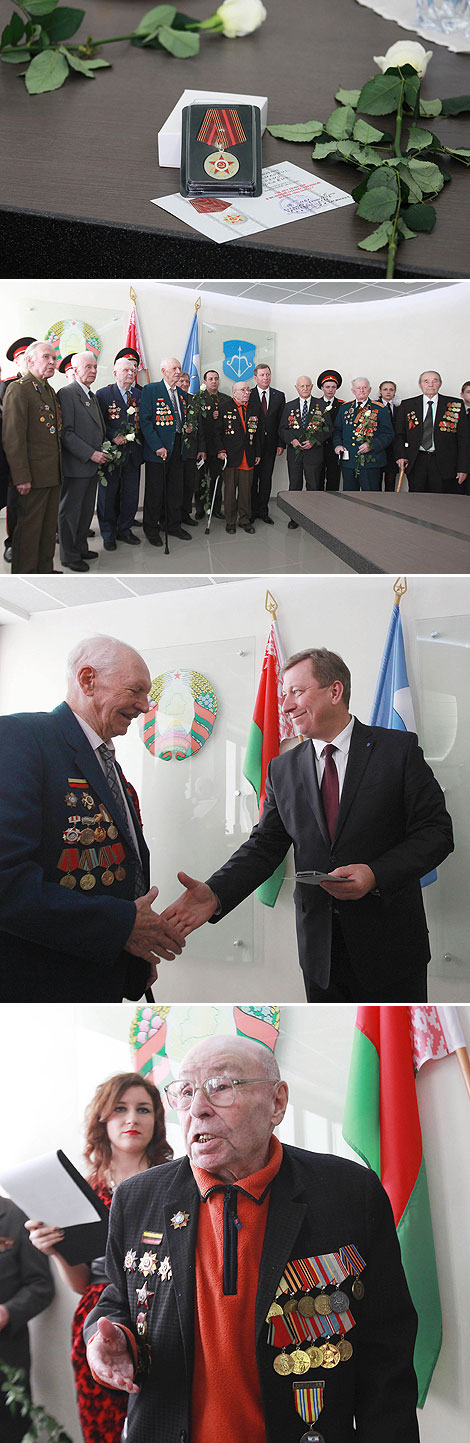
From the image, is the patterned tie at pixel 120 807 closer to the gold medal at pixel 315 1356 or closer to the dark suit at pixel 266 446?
the dark suit at pixel 266 446

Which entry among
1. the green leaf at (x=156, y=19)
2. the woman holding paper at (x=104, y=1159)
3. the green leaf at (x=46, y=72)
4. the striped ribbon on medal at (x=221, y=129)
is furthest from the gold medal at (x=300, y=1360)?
the green leaf at (x=156, y=19)

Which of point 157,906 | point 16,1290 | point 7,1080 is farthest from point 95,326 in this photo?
point 16,1290

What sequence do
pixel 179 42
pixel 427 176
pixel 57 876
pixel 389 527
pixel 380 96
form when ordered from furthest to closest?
pixel 179 42
pixel 380 96
pixel 427 176
pixel 389 527
pixel 57 876

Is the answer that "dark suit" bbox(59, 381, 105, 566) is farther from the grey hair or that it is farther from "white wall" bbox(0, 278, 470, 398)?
the grey hair

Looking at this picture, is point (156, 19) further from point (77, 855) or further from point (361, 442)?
point (77, 855)

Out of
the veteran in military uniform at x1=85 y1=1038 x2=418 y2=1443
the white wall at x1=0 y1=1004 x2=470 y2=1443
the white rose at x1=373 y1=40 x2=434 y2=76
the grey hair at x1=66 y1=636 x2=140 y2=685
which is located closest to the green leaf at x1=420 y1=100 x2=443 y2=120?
the white rose at x1=373 y1=40 x2=434 y2=76

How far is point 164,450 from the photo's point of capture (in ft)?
6.29

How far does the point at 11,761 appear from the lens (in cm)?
165

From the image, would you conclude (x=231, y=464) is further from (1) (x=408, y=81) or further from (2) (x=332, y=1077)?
(1) (x=408, y=81)

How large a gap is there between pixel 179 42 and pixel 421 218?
1.29m

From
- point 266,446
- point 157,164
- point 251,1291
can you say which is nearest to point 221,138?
point 157,164

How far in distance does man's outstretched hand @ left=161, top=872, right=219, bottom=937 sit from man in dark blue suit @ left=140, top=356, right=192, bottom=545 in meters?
0.64

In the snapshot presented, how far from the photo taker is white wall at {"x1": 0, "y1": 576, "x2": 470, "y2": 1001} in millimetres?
1684

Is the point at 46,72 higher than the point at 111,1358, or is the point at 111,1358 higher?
the point at 46,72
